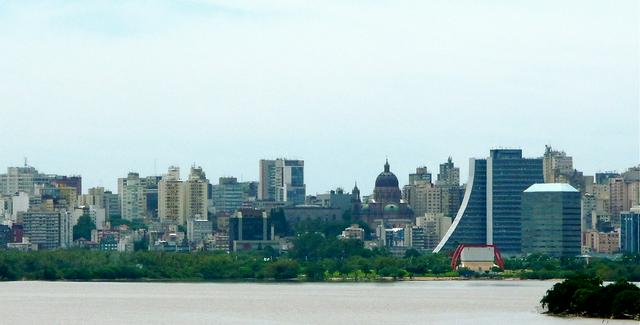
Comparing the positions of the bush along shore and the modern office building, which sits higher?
the modern office building

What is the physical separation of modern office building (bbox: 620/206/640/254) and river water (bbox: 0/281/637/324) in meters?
71.4

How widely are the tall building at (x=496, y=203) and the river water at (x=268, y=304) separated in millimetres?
63348

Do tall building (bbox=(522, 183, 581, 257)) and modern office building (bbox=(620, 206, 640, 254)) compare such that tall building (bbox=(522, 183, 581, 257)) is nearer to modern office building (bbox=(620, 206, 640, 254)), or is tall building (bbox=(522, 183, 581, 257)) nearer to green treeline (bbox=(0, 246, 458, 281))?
modern office building (bbox=(620, 206, 640, 254))

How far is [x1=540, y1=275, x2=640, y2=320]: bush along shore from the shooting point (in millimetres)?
66125

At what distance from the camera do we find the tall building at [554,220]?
176875 mm

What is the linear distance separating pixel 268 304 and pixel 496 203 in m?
101

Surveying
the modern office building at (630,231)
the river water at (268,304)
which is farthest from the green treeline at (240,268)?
the modern office building at (630,231)

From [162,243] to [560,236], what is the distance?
4298cm

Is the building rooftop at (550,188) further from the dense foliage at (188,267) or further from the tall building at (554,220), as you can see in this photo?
the dense foliage at (188,267)

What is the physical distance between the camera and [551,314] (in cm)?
7300

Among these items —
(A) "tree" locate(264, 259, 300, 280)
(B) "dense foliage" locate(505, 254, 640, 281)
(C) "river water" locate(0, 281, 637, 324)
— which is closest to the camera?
(C) "river water" locate(0, 281, 637, 324)

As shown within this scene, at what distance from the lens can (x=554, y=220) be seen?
178 m

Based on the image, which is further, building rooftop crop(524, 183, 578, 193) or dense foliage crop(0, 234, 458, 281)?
building rooftop crop(524, 183, 578, 193)

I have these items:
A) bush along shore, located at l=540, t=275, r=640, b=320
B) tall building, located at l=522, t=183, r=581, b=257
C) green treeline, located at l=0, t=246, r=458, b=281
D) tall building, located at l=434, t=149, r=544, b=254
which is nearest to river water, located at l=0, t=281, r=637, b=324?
bush along shore, located at l=540, t=275, r=640, b=320
